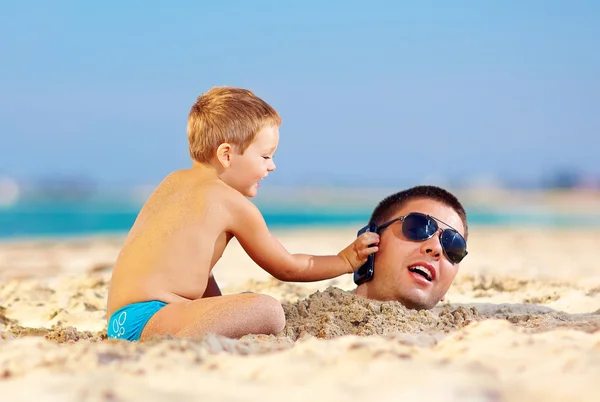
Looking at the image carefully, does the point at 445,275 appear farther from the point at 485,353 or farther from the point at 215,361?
the point at 215,361

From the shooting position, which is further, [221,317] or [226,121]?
[226,121]

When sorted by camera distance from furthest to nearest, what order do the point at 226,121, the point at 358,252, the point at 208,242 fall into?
1. the point at 358,252
2. the point at 226,121
3. the point at 208,242

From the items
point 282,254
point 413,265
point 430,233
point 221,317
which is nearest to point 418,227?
point 430,233

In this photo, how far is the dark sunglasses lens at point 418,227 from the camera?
3646 millimetres

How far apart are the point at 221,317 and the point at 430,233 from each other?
124cm

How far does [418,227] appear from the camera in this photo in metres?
3.65

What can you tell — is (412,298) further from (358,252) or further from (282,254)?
(282,254)

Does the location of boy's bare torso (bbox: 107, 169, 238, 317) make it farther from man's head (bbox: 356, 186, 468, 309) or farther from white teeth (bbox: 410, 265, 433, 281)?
white teeth (bbox: 410, 265, 433, 281)

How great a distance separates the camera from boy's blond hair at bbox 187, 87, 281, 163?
3369mm

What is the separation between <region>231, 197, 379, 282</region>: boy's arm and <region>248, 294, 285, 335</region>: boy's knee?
34cm

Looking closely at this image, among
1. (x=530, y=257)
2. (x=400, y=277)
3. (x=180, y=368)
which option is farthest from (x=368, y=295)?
(x=530, y=257)

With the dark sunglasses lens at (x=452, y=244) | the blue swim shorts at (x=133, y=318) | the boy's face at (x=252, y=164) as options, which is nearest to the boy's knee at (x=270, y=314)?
the blue swim shorts at (x=133, y=318)

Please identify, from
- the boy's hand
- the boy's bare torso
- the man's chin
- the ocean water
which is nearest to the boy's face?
the boy's bare torso

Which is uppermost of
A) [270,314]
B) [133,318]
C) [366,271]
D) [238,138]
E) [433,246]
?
[238,138]
